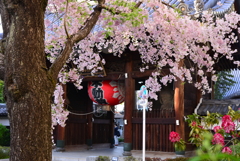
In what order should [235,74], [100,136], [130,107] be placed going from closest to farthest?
[130,107]
[100,136]
[235,74]

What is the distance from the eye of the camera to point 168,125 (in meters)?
9.84

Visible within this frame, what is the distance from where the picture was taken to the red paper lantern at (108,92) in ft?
35.8

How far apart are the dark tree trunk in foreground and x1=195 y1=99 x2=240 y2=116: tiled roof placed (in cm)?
748

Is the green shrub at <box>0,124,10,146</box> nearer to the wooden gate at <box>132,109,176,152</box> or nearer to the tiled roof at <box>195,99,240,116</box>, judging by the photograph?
the wooden gate at <box>132,109,176,152</box>

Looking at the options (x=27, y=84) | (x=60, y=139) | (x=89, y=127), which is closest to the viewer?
(x=27, y=84)

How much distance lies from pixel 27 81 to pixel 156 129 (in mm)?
7304

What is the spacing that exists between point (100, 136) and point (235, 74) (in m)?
15.2

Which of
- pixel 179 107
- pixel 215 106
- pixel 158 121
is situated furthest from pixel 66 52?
pixel 215 106

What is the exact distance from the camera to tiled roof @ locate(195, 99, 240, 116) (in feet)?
32.1

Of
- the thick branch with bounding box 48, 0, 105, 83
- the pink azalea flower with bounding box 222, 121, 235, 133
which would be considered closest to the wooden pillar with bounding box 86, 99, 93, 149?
the pink azalea flower with bounding box 222, 121, 235, 133

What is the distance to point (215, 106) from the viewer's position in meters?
10.1

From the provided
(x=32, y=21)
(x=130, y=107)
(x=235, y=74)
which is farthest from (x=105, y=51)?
(x=235, y=74)

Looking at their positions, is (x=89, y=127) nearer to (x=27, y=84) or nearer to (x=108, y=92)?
(x=108, y=92)

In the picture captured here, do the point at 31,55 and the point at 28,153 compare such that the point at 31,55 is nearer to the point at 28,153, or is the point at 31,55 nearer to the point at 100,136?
the point at 28,153
